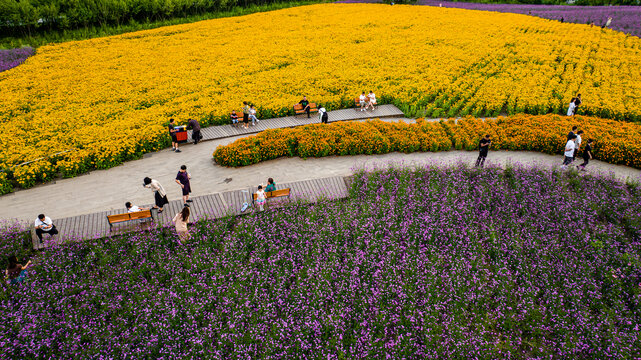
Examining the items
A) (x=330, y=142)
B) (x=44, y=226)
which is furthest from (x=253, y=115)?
(x=44, y=226)

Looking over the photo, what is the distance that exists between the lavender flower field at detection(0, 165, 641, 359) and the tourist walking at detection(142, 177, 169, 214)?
1264 millimetres

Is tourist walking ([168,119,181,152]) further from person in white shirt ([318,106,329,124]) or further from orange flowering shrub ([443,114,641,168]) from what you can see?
orange flowering shrub ([443,114,641,168])

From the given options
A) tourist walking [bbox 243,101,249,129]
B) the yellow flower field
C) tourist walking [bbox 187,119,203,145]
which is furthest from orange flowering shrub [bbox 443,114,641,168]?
tourist walking [bbox 187,119,203,145]

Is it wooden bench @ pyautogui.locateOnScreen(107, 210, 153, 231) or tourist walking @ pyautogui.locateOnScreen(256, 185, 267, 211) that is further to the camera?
tourist walking @ pyautogui.locateOnScreen(256, 185, 267, 211)

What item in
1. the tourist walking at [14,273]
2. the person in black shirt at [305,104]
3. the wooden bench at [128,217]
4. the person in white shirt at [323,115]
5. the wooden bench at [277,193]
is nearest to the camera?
the tourist walking at [14,273]

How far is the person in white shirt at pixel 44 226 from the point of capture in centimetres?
1134

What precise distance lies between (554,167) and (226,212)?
45.1ft

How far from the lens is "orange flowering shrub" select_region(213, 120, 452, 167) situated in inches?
648

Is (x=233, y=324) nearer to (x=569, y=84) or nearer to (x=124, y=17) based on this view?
(x=569, y=84)

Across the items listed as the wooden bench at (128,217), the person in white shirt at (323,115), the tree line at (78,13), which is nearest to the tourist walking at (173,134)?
the wooden bench at (128,217)

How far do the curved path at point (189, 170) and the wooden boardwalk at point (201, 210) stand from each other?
85 centimetres

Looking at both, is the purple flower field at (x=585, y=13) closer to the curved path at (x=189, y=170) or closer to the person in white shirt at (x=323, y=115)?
the curved path at (x=189, y=170)

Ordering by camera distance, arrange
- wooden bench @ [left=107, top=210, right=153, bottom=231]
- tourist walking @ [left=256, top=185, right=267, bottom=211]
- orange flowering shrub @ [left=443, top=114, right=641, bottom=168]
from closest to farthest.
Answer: wooden bench @ [left=107, top=210, right=153, bottom=231] → tourist walking @ [left=256, top=185, right=267, bottom=211] → orange flowering shrub @ [left=443, top=114, right=641, bottom=168]

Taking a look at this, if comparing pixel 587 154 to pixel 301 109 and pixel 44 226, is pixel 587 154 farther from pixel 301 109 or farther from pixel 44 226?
pixel 44 226
